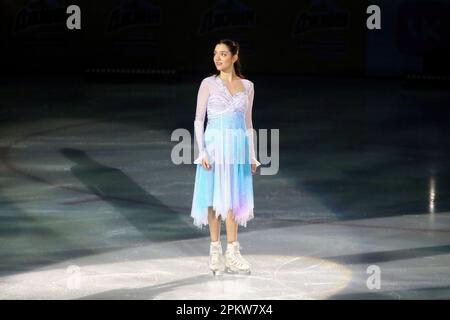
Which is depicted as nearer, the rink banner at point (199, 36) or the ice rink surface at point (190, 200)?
the ice rink surface at point (190, 200)

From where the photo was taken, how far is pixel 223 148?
736 centimetres

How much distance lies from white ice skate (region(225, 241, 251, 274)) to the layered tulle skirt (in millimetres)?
293

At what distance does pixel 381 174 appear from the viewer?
11586 millimetres

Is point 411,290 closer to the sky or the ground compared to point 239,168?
closer to the ground

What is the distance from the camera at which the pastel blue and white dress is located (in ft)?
24.0

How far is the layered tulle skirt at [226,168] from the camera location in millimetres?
7340

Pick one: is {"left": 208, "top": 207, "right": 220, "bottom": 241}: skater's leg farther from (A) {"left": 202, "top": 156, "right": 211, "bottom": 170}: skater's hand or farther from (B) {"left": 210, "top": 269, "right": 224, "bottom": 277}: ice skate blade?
(A) {"left": 202, "top": 156, "right": 211, "bottom": 170}: skater's hand

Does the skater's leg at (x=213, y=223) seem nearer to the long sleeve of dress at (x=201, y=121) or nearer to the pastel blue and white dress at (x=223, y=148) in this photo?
the pastel blue and white dress at (x=223, y=148)

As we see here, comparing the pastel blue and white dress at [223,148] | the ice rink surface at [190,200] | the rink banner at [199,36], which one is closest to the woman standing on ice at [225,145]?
the pastel blue and white dress at [223,148]

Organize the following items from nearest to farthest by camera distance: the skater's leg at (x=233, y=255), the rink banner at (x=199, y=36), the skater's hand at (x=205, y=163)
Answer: the skater's hand at (x=205, y=163)
the skater's leg at (x=233, y=255)
the rink banner at (x=199, y=36)

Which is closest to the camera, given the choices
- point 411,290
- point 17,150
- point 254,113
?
point 411,290
